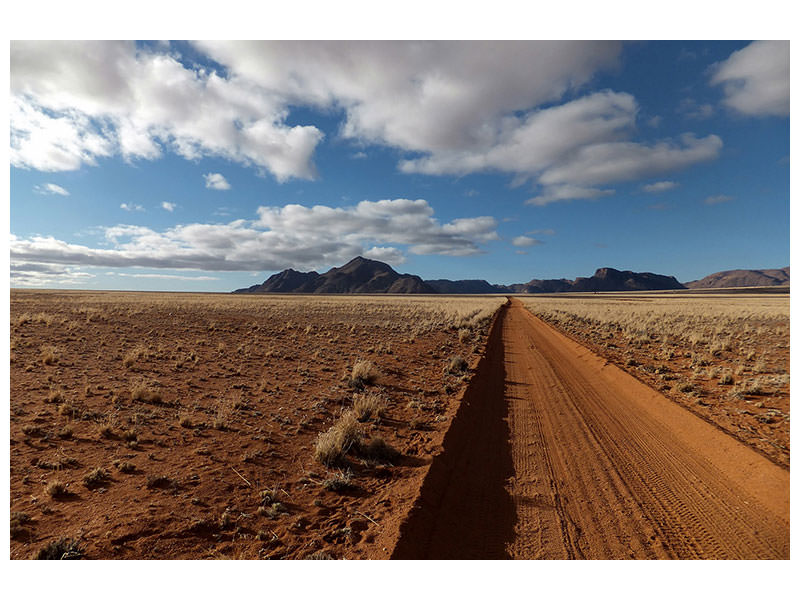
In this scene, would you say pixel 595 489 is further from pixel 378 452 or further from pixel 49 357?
pixel 49 357

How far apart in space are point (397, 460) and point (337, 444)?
3.40 feet

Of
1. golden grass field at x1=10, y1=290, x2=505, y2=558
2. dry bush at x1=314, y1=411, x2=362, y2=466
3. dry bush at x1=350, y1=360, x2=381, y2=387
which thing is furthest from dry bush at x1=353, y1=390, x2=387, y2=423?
dry bush at x1=350, y1=360, x2=381, y2=387

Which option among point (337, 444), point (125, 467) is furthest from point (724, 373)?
point (125, 467)

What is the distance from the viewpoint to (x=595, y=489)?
4938mm

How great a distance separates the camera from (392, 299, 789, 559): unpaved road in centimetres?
396

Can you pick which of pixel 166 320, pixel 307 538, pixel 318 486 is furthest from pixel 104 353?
pixel 307 538

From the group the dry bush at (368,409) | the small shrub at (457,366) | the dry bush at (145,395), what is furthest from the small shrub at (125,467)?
the small shrub at (457,366)

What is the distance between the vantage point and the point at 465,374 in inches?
472

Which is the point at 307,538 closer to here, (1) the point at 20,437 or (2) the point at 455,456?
(2) the point at 455,456

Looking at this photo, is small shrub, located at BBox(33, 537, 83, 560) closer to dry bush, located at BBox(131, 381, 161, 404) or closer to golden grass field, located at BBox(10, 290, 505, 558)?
golden grass field, located at BBox(10, 290, 505, 558)

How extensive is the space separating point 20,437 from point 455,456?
26.1 ft

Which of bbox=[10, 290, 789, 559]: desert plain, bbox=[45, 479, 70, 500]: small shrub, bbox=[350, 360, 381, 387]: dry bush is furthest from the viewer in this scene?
bbox=[350, 360, 381, 387]: dry bush

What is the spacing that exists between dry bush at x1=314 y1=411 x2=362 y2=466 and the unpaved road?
153cm

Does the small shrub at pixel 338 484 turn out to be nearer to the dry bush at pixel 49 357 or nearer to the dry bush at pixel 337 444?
the dry bush at pixel 337 444
